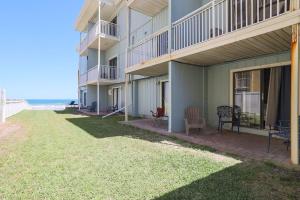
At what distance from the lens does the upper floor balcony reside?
5.39 meters

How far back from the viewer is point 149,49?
10938 mm

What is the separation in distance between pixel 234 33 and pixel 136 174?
14.7ft

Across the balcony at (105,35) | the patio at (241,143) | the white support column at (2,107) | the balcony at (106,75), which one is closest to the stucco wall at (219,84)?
the patio at (241,143)

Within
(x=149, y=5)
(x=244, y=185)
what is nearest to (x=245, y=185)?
(x=244, y=185)

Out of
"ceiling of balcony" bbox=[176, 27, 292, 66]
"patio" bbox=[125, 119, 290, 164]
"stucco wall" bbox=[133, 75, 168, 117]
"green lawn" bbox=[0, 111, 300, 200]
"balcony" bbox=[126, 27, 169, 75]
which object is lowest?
"green lawn" bbox=[0, 111, 300, 200]

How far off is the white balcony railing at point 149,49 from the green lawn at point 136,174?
526cm

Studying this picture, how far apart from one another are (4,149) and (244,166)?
6.28 meters

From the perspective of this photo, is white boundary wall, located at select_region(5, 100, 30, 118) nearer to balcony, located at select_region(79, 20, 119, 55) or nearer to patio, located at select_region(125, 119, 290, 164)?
balcony, located at select_region(79, 20, 119, 55)

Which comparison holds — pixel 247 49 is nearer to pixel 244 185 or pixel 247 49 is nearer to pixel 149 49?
pixel 244 185

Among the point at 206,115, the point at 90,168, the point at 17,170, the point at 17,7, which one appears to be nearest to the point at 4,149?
the point at 17,170

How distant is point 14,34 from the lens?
48094 millimetres

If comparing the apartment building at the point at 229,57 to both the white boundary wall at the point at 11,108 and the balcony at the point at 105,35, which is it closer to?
the balcony at the point at 105,35

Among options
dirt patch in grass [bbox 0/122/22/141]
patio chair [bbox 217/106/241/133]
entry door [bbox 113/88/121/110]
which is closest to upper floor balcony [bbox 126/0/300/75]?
patio chair [bbox 217/106/241/133]

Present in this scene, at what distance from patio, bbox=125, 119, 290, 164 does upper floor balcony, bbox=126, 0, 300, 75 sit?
110 inches
